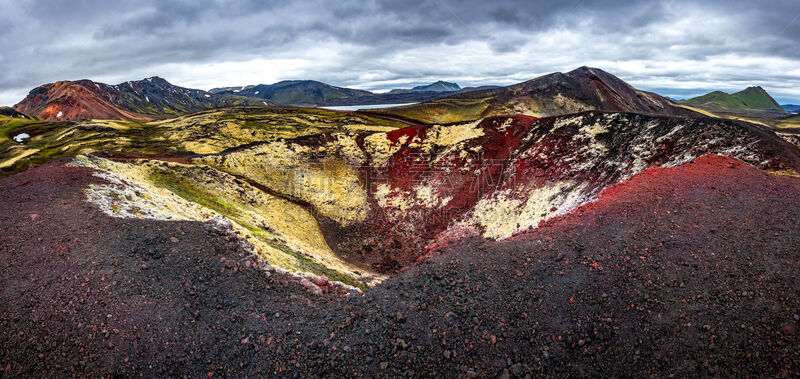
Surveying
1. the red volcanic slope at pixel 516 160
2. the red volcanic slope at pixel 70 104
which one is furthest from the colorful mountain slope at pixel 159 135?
the red volcanic slope at pixel 70 104

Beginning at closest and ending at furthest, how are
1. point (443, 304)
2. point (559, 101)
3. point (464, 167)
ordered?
point (443, 304), point (464, 167), point (559, 101)

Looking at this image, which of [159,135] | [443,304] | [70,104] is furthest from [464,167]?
[70,104]

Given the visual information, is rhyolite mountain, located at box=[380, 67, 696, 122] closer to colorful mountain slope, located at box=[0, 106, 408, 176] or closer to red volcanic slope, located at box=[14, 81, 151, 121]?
colorful mountain slope, located at box=[0, 106, 408, 176]

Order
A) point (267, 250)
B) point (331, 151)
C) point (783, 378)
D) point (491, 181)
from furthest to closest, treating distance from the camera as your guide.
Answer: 1. point (331, 151)
2. point (491, 181)
3. point (267, 250)
4. point (783, 378)

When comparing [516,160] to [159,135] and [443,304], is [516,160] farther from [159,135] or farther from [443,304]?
[159,135]

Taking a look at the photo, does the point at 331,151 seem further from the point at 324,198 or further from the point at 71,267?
the point at 71,267

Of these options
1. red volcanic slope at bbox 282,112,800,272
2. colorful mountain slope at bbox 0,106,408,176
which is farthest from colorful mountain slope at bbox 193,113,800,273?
colorful mountain slope at bbox 0,106,408,176

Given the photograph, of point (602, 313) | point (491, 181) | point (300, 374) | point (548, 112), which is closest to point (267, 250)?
point (300, 374)
